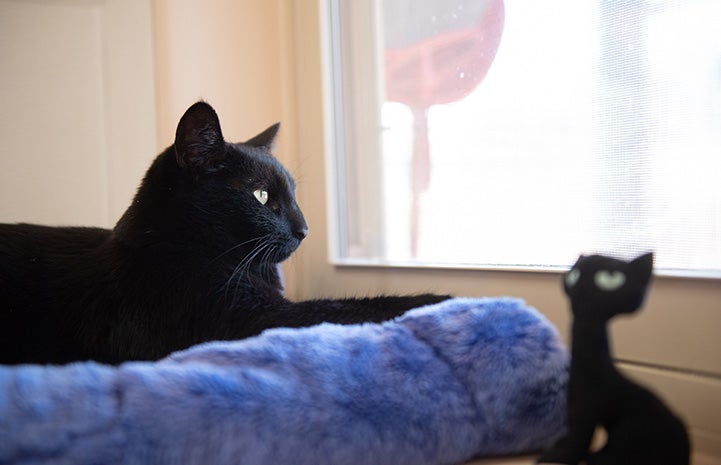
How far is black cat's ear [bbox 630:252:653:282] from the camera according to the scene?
0.44m

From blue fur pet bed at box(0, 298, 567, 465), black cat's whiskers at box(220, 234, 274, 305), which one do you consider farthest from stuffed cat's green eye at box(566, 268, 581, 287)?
black cat's whiskers at box(220, 234, 274, 305)

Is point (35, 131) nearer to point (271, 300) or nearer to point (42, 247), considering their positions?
point (42, 247)

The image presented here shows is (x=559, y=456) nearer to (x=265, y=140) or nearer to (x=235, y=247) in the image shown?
(x=235, y=247)

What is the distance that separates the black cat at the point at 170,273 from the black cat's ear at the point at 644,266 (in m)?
0.42

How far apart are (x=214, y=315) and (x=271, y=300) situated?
9 centimetres

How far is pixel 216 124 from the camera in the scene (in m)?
0.87

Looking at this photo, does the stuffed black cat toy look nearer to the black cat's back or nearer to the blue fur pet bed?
the blue fur pet bed

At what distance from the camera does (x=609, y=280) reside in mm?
443

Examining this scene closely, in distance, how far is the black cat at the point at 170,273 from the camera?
81 cm

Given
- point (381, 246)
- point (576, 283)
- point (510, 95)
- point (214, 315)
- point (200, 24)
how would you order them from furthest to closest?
point (200, 24) → point (381, 246) → point (510, 95) → point (214, 315) → point (576, 283)

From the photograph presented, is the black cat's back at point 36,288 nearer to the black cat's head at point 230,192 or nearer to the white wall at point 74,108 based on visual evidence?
the black cat's head at point 230,192

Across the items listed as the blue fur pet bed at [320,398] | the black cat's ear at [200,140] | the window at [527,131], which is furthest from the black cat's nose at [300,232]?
the blue fur pet bed at [320,398]

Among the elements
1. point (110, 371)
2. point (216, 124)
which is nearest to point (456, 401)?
point (110, 371)

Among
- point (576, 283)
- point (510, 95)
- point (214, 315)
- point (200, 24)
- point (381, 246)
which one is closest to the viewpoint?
point (576, 283)
